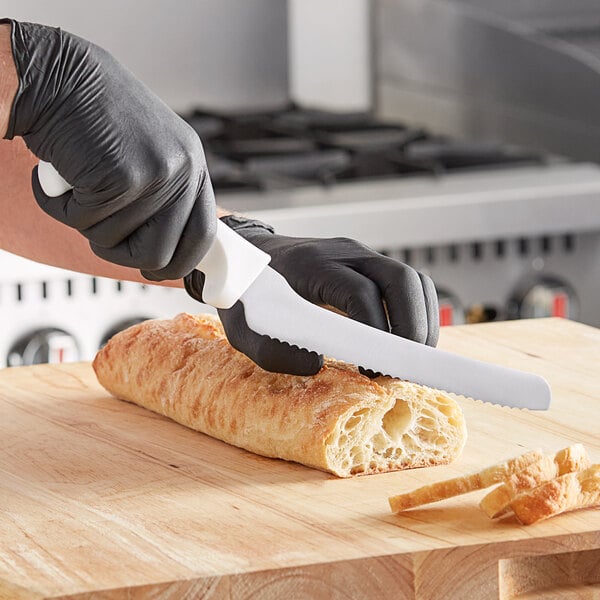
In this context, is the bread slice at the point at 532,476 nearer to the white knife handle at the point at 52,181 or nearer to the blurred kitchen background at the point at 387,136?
the white knife handle at the point at 52,181

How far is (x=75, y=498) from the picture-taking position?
1147 mm

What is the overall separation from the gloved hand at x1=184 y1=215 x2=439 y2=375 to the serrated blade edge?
0.24 feet

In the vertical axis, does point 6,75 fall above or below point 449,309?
above

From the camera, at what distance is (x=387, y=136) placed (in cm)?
264

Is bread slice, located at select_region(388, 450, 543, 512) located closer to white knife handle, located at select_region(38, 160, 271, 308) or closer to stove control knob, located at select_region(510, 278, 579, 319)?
white knife handle, located at select_region(38, 160, 271, 308)

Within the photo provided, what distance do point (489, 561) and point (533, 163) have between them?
1419 mm

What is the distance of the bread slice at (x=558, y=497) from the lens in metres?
1.04

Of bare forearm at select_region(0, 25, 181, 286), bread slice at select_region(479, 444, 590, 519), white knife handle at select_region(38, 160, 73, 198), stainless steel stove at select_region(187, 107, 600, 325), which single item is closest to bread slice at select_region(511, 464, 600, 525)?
bread slice at select_region(479, 444, 590, 519)

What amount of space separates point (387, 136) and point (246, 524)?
165cm

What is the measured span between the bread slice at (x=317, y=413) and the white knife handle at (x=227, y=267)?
0.51 feet

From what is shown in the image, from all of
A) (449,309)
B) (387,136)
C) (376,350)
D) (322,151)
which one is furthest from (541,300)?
(376,350)

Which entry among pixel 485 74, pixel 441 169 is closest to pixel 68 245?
pixel 441 169

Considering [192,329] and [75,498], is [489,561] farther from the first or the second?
[192,329]

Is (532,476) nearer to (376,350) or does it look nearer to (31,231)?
(376,350)
